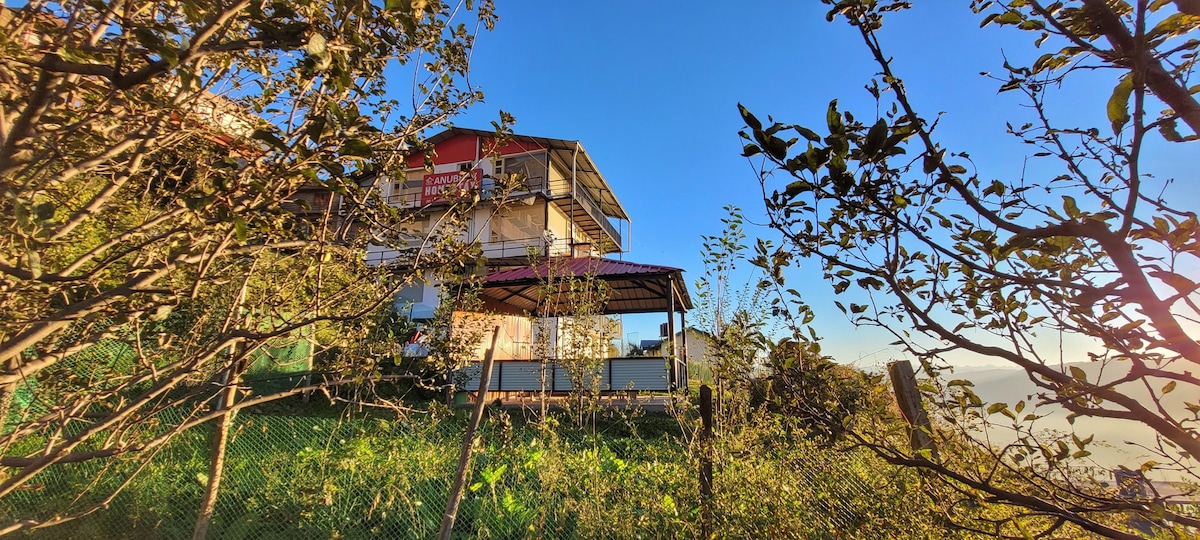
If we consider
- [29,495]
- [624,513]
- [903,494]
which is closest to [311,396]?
[29,495]

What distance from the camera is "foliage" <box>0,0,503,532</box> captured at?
110 cm

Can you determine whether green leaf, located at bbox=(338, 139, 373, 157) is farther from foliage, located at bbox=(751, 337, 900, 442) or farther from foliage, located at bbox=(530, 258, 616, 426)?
foliage, located at bbox=(530, 258, 616, 426)

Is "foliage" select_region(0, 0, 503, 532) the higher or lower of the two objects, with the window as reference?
lower

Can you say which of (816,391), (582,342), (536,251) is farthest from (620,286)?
(816,391)

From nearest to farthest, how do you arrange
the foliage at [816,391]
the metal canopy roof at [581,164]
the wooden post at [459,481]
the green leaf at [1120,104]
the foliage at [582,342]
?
1. the green leaf at [1120,104]
2. the foliage at [816,391]
3. the wooden post at [459,481]
4. the foliage at [582,342]
5. the metal canopy roof at [581,164]

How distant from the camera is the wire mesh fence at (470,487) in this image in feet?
8.27

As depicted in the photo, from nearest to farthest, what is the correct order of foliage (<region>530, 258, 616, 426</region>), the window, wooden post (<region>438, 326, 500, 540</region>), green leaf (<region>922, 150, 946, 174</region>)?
green leaf (<region>922, 150, 946, 174</region>)
wooden post (<region>438, 326, 500, 540</region>)
foliage (<region>530, 258, 616, 426</region>)
the window

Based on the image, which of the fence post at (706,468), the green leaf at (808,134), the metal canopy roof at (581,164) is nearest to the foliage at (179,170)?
the green leaf at (808,134)

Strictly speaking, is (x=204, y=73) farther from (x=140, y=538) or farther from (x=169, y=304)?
(x=140, y=538)

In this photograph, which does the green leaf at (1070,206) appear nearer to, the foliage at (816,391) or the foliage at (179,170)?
the foliage at (816,391)

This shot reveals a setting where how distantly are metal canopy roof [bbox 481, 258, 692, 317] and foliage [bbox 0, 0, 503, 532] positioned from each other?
4278mm

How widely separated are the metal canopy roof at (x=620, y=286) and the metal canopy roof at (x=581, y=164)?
4.91 m

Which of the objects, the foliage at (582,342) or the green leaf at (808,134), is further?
the foliage at (582,342)

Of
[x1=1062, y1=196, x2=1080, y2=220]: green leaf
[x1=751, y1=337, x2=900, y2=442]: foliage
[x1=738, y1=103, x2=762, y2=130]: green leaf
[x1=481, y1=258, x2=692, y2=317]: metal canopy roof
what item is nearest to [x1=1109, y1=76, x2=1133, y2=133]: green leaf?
[x1=1062, y1=196, x2=1080, y2=220]: green leaf
